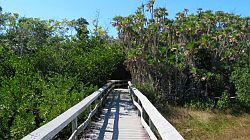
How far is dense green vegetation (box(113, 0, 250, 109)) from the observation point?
85.6 feet

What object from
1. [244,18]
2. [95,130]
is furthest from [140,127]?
[244,18]

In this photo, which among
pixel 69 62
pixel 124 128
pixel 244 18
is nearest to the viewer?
pixel 124 128

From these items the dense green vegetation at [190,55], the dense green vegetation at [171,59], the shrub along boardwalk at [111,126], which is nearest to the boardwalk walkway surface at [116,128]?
the shrub along boardwalk at [111,126]

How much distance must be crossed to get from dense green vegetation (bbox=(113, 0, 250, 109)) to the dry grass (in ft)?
3.50

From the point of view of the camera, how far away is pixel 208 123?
2409cm

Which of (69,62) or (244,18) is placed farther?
(244,18)

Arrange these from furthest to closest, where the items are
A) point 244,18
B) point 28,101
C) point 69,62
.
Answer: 1. point 244,18
2. point 69,62
3. point 28,101

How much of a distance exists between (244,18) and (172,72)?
797 cm

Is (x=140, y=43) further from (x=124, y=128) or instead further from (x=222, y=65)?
(x=124, y=128)


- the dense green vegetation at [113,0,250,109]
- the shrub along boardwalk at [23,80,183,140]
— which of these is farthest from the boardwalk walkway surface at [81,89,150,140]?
the dense green vegetation at [113,0,250,109]

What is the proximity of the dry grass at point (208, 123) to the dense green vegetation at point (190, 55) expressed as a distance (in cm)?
107

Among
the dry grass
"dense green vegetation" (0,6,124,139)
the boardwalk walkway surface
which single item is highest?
"dense green vegetation" (0,6,124,139)

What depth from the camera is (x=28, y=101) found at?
403 inches

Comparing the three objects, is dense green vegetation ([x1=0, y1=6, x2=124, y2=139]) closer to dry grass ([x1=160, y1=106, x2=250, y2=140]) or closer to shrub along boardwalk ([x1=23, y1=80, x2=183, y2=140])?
shrub along boardwalk ([x1=23, y1=80, x2=183, y2=140])
